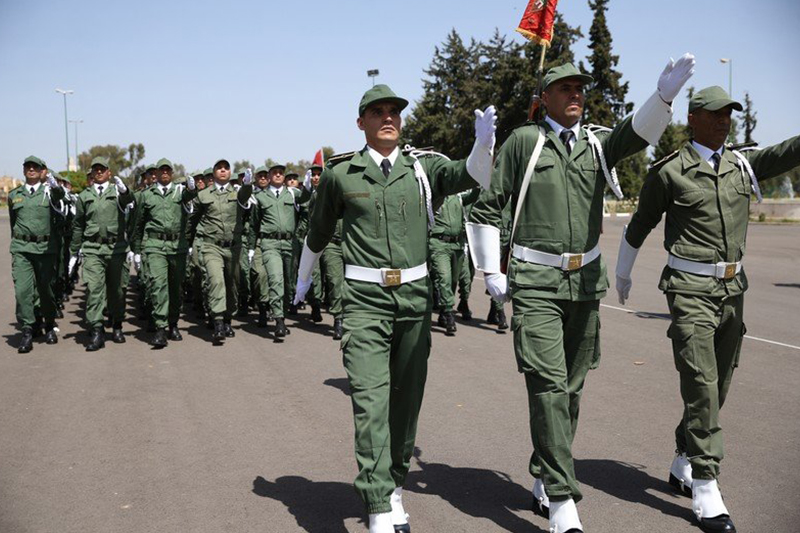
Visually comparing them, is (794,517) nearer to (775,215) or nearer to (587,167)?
(587,167)

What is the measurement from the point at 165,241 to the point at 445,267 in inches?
151

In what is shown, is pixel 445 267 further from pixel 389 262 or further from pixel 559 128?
pixel 389 262

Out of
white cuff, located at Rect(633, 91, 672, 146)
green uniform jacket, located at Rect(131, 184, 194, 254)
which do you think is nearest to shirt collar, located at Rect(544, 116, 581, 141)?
white cuff, located at Rect(633, 91, 672, 146)

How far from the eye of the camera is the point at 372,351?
15.8ft

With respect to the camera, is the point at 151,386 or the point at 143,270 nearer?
the point at 151,386

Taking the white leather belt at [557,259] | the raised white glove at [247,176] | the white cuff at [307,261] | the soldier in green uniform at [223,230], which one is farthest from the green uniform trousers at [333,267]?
the white leather belt at [557,259]

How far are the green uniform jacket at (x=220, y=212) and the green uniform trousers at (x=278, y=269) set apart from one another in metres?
0.58

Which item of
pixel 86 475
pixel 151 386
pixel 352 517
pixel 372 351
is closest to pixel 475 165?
pixel 372 351

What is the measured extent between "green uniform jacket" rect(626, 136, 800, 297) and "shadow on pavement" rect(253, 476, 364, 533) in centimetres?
236

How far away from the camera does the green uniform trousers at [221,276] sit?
11.8 metres

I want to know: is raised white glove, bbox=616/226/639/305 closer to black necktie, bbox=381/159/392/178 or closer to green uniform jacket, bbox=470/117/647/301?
green uniform jacket, bbox=470/117/647/301

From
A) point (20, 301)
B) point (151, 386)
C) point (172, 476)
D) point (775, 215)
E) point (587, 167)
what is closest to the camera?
point (587, 167)

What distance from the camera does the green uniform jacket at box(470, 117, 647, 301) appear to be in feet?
16.4

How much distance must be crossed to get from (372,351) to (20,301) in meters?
7.85
